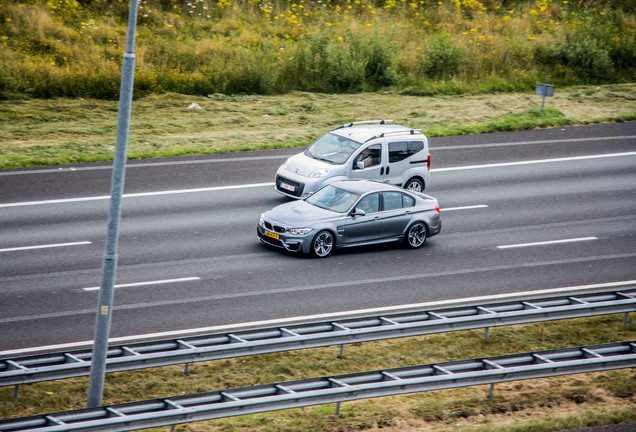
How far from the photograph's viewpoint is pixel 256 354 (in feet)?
37.3

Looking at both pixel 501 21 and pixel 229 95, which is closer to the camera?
pixel 229 95

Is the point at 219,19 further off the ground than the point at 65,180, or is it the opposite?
the point at 219,19

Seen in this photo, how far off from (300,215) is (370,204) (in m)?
1.54

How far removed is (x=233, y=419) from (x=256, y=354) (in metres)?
1.19

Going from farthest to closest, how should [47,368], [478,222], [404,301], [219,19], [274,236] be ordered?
[219,19]
[478,222]
[274,236]
[404,301]
[47,368]

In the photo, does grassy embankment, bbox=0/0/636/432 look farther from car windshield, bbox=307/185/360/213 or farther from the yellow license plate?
car windshield, bbox=307/185/360/213

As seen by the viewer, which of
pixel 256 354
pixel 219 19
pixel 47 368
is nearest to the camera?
pixel 47 368

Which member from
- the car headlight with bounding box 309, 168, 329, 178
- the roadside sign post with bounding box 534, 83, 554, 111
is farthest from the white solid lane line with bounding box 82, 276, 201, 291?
the roadside sign post with bounding box 534, 83, 554, 111

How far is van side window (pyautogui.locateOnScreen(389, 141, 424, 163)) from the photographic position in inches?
797

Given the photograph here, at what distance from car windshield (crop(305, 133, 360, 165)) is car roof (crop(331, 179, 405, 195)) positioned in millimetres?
1787

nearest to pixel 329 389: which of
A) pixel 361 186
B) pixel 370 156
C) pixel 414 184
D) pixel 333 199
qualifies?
pixel 333 199

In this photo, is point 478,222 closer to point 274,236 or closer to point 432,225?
point 432,225

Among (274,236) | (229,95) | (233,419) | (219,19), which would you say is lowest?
(233,419)

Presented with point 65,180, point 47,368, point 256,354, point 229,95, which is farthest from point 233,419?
point 229,95
